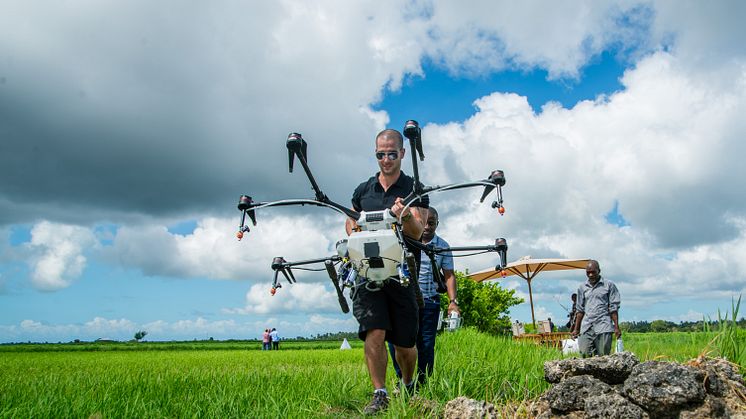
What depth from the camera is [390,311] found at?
4.38 meters

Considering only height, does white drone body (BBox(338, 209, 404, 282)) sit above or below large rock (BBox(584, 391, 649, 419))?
above

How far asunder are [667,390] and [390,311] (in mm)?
2022

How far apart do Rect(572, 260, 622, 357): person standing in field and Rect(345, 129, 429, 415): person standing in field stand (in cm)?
545

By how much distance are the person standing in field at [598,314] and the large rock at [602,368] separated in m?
5.64

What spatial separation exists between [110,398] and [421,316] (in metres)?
2.98

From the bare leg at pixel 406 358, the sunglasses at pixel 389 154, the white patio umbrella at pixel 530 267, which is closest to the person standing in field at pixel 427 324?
the bare leg at pixel 406 358

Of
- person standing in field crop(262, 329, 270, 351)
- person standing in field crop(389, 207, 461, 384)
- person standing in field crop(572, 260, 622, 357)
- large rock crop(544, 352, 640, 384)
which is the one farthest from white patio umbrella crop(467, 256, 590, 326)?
person standing in field crop(262, 329, 270, 351)

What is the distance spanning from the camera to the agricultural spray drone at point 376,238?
12.0 ft

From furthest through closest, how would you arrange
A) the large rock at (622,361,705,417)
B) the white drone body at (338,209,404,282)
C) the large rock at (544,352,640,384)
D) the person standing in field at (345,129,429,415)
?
the person standing in field at (345,129,429,415) < the white drone body at (338,209,404,282) < the large rock at (544,352,640,384) < the large rock at (622,361,705,417)

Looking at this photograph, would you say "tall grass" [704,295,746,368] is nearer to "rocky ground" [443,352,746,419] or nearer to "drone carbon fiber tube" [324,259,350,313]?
"rocky ground" [443,352,746,419]

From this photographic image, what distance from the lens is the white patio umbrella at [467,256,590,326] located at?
2002 cm

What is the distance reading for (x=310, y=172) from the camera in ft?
12.9

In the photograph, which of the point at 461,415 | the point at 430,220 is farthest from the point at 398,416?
the point at 430,220

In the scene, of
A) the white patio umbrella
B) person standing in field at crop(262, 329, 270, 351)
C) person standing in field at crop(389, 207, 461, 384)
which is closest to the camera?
person standing in field at crop(389, 207, 461, 384)
